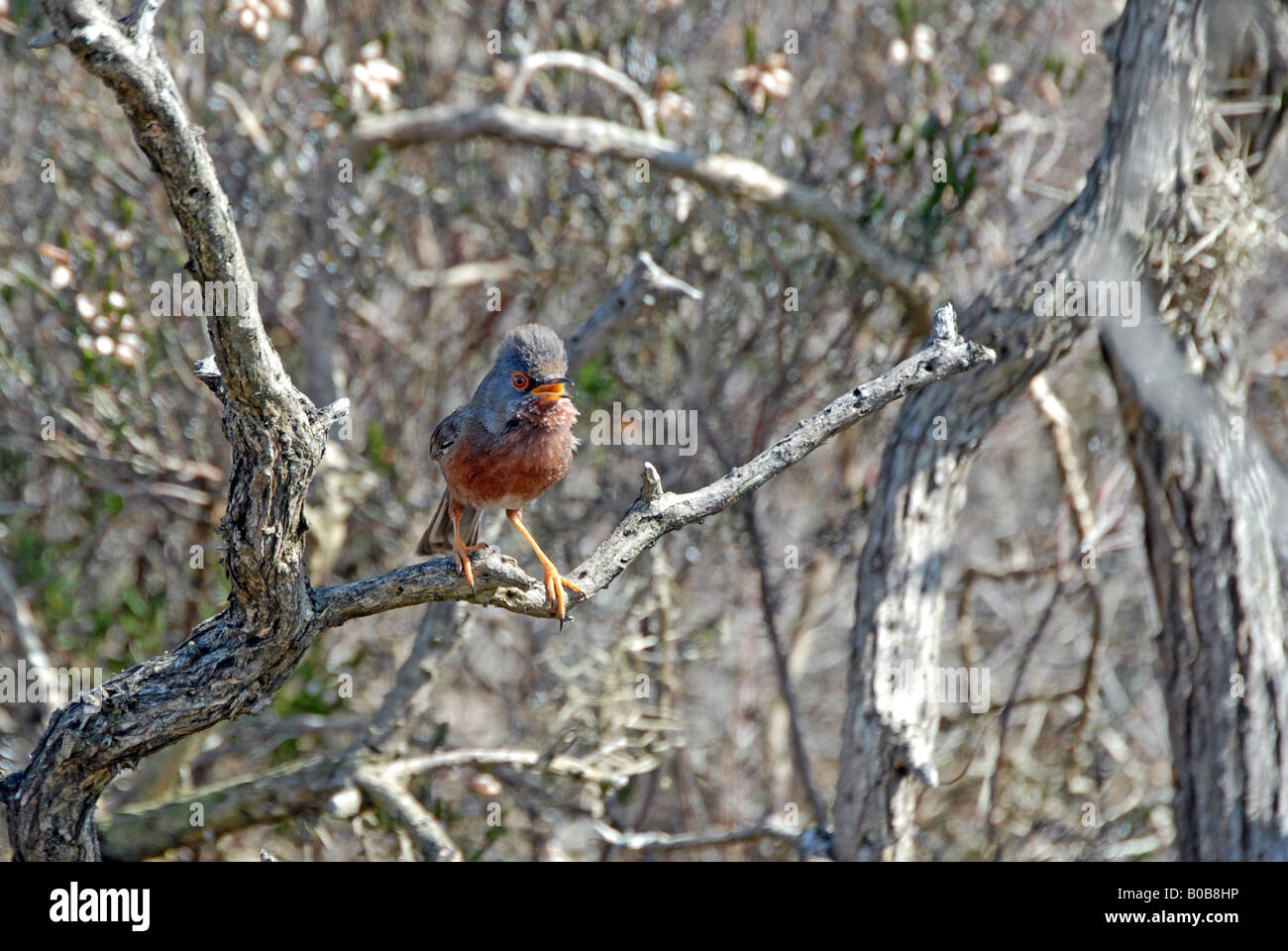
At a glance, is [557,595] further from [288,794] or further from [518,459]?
[288,794]

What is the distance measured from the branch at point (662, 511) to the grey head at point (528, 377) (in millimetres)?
777

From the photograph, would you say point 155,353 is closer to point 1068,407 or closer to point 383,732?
point 383,732

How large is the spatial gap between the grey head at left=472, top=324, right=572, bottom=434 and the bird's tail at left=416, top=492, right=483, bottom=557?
0.49 metres

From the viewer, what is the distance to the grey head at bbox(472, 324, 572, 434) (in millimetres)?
4355

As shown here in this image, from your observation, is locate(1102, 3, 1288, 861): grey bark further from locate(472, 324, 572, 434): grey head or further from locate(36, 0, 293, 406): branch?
locate(36, 0, 293, 406): branch

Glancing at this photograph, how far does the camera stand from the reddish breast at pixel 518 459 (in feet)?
14.3

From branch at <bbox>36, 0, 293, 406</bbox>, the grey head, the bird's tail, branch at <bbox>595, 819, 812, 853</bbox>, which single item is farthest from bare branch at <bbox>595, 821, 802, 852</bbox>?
branch at <bbox>36, 0, 293, 406</bbox>

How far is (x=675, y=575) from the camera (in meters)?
7.73

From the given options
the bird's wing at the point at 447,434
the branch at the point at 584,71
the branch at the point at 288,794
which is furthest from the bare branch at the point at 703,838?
the branch at the point at 584,71

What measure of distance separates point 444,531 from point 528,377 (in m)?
0.87

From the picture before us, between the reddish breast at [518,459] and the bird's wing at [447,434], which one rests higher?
the bird's wing at [447,434]

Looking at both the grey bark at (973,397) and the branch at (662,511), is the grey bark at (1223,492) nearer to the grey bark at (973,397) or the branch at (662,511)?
the grey bark at (973,397)

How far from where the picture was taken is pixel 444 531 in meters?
4.89

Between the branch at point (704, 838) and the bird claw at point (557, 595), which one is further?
the branch at point (704, 838)
